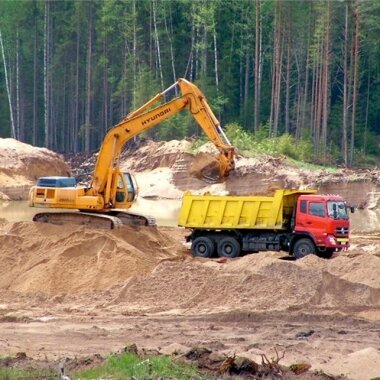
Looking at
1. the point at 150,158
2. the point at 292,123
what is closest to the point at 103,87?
the point at 292,123

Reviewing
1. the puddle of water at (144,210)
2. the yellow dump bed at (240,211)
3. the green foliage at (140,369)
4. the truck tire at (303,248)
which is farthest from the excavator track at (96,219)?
the green foliage at (140,369)


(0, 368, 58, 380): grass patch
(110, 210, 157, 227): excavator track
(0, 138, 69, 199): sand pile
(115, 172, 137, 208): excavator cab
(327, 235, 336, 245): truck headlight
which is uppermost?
(115, 172, 137, 208): excavator cab

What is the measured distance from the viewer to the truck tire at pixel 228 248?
27250 millimetres

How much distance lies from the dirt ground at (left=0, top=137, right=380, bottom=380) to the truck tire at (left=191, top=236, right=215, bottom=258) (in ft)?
1.37

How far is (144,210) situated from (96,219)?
711 inches

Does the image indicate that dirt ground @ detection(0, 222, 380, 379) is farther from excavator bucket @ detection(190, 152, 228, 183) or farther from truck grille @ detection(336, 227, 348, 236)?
excavator bucket @ detection(190, 152, 228, 183)

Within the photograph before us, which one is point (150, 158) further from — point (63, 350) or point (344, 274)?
point (63, 350)

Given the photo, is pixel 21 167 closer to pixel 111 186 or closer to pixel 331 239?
pixel 111 186

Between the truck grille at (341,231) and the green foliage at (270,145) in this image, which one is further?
the green foliage at (270,145)

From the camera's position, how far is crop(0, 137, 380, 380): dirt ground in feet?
52.6

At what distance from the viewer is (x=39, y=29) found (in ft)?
260

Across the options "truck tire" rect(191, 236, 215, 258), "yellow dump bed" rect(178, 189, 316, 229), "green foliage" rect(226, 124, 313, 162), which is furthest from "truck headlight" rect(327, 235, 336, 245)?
"green foliage" rect(226, 124, 313, 162)

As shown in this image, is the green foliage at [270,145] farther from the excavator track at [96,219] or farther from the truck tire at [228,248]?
the excavator track at [96,219]

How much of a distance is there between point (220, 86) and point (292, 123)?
5523 mm
